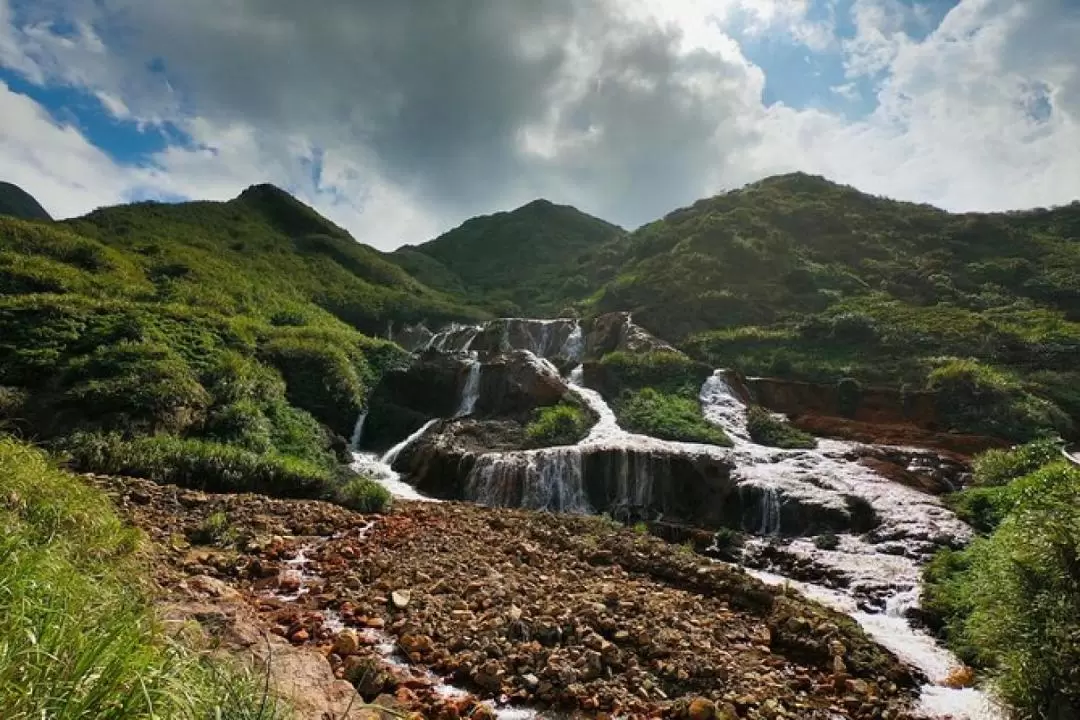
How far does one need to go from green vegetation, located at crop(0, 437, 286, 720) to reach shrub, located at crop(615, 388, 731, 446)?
A: 911 inches

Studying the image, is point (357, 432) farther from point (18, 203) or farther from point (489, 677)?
point (18, 203)

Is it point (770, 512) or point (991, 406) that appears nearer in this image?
point (770, 512)

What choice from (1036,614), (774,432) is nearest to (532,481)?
(774,432)

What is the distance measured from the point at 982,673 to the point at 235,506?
14.4 meters

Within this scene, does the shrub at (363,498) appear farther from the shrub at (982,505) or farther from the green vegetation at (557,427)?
the shrub at (982,505)

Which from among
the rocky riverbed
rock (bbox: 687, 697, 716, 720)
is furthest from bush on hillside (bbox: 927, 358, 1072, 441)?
rock (bbox: 687, 697, 716, 720)

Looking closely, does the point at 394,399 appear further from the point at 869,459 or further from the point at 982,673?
the point at 982,673

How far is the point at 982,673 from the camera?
29.6ft

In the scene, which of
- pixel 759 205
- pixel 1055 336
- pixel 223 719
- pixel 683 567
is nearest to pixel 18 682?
pixel 223 719

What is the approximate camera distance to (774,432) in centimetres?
2739

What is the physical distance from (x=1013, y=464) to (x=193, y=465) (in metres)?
25.1

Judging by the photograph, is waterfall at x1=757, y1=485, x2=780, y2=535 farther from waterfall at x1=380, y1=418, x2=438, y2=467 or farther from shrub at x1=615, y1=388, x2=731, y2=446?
waterfall at x1=380, y1=418, x2=438, y2=467

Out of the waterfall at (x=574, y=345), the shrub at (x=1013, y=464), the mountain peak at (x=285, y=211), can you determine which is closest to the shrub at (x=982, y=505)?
the shrub at (x=1013, y=464)

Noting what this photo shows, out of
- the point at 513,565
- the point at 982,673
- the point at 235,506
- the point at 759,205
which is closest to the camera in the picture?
the point at 982,673
